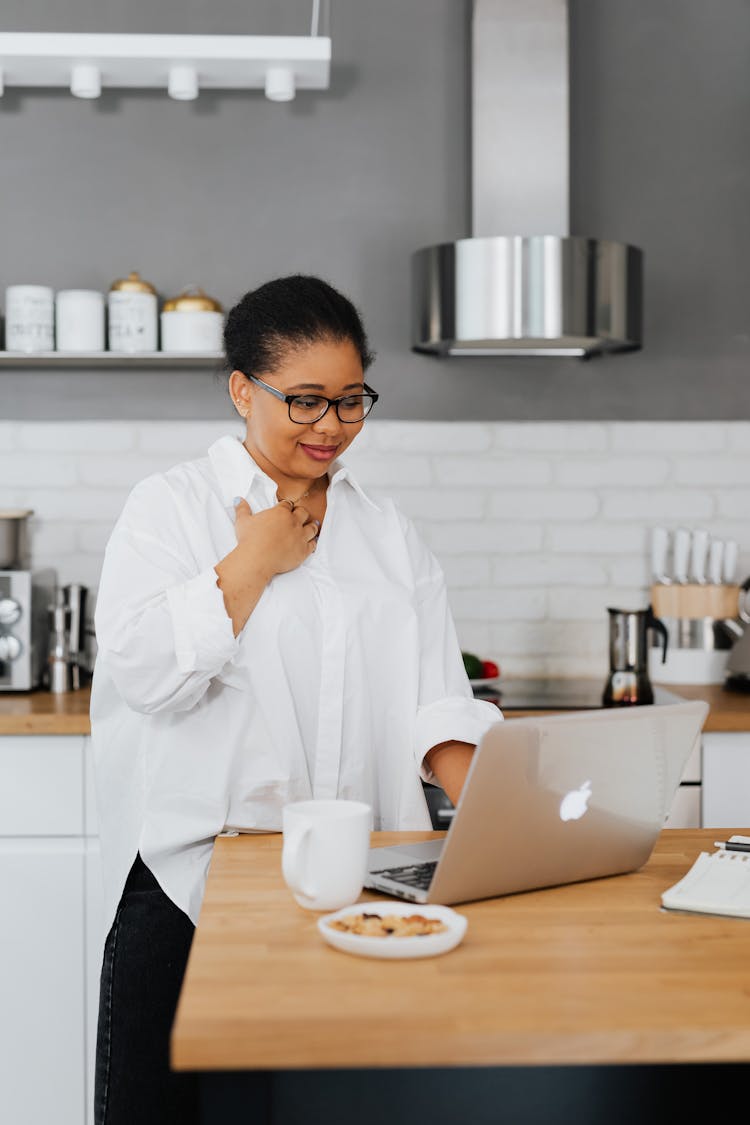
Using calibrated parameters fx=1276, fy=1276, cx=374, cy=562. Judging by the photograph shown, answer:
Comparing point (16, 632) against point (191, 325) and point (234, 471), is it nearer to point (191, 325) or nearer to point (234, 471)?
point (191, 325)

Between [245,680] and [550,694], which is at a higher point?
[245,680]

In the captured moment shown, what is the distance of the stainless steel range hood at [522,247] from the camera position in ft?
9.63

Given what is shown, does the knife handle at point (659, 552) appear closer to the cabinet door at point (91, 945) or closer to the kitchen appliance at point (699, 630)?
the kitchen appliance at point (699, 630)

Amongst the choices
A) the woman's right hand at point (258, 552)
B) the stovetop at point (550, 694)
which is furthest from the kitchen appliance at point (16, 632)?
the woman's right hand at point (258, 552)

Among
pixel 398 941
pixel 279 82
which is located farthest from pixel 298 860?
pixel 279 82

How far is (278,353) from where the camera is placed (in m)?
1.79

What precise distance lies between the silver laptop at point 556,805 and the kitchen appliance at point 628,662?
4.96 feet

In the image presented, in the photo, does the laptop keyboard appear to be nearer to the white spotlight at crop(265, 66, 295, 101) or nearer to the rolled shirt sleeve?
the rolled shirt sleeve

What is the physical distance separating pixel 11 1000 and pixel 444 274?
1859mm

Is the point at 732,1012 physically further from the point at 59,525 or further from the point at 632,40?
the point at 632,40

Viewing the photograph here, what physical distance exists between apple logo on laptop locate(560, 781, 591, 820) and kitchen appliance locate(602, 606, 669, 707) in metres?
1.62

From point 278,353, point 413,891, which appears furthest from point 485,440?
point 413,891

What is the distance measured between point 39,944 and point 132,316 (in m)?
1.47

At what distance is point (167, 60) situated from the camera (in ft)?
10.0
